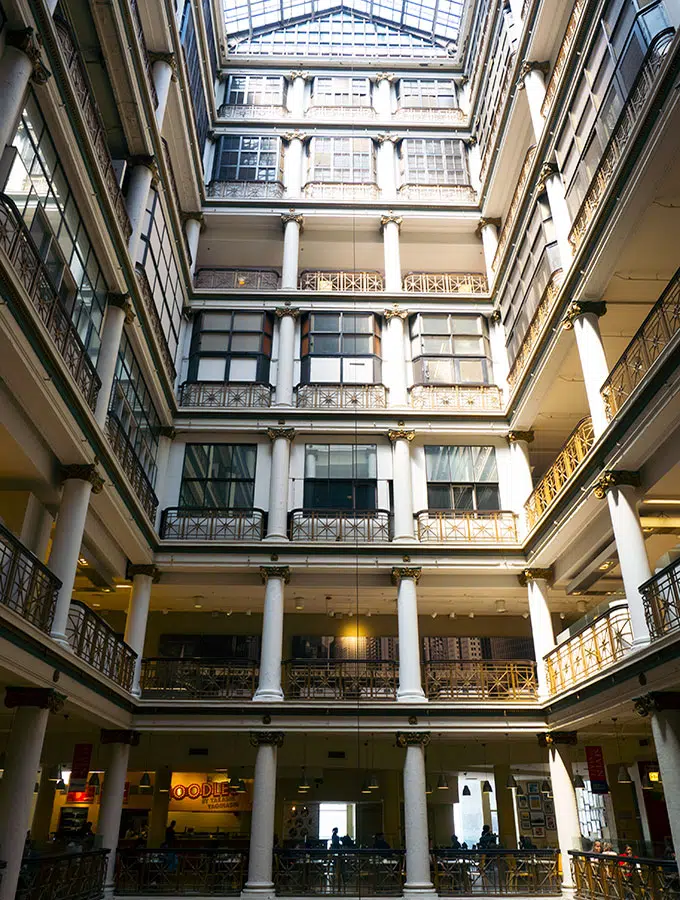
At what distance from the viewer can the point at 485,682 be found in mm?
18781

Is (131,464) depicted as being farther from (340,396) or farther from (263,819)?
(263,819)

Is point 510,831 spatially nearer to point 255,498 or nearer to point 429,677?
point 429,677

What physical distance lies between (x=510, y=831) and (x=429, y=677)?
575 centimetres

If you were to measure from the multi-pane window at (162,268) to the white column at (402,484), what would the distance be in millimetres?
7381

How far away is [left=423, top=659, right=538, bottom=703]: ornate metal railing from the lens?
717 inches

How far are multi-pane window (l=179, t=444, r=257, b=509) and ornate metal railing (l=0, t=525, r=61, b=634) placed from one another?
821 cm

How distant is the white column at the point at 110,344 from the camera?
15.0m

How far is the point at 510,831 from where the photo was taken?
20906mm

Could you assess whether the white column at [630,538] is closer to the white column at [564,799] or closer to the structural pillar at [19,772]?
the white column at [564,799]

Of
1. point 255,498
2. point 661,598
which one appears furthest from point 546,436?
point 661,598

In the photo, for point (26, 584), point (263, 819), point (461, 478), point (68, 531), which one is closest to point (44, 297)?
point (68, 531)

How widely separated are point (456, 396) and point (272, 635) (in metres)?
9.05

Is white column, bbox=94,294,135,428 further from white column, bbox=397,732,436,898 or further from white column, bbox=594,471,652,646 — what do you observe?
white column, bbox=397,732,436,898

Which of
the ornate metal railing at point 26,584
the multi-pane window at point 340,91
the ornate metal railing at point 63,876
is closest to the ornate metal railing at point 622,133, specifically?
the ornate metal railing at point 26,584
